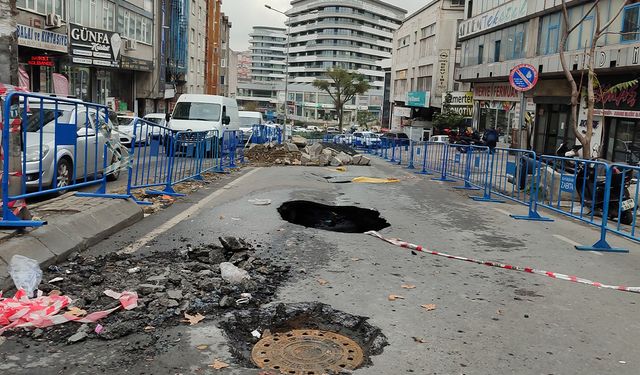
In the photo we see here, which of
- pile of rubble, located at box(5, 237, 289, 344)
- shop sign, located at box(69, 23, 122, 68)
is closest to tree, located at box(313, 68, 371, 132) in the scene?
shop sign, located at box(69, 23, 122, 68)

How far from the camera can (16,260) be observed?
15.7ft

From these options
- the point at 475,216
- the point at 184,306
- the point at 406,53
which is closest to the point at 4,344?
the point at 184,306

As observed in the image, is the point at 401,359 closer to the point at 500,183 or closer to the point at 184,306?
the point at 184,306

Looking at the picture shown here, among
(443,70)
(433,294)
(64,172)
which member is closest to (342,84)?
(443,70)

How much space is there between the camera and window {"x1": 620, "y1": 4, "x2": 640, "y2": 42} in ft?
75.3

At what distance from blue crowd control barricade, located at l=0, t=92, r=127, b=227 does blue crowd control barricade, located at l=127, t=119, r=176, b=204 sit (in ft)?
3.67

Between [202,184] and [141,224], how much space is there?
16.7 feet

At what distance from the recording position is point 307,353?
375 centimetres

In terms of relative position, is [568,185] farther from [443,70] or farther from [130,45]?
[443,70]

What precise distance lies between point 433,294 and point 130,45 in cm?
3340

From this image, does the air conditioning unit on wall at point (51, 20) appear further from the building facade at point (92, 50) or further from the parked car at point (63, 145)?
the parked car at point (63, 145)

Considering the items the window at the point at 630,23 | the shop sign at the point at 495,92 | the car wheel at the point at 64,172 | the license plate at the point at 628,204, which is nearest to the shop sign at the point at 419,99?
the shop sign at the point at 495,92

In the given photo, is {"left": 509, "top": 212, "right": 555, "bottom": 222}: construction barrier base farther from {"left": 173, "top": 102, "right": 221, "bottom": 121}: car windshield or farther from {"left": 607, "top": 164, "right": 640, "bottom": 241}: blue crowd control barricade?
{"left": 173, "top": 102, "right": 221, "bottom": 121}: car windshield

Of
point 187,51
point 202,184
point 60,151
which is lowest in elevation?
point 202,184
